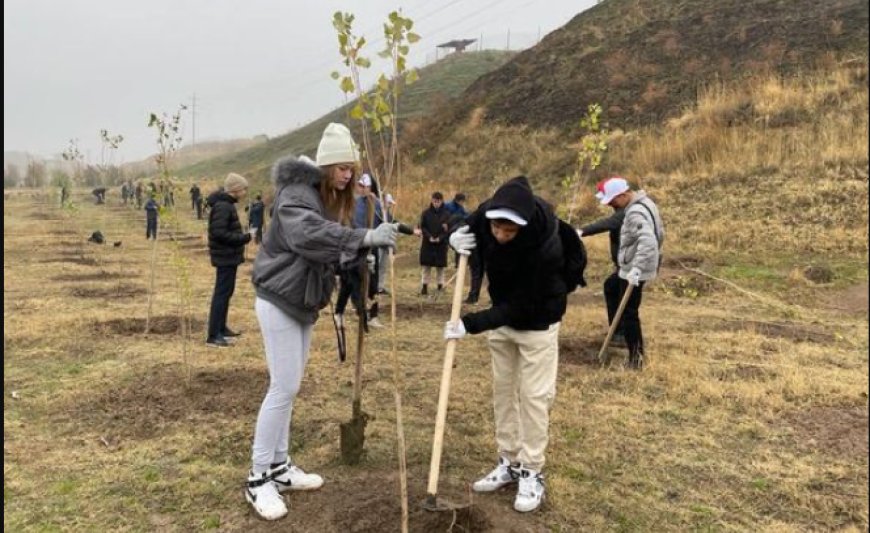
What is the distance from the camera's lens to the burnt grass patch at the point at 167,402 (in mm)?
4805

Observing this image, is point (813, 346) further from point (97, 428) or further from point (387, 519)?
point (97, 428)

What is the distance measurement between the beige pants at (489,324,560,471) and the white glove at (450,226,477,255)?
54 cm

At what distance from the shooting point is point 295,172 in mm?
3209

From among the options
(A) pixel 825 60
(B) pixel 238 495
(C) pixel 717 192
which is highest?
(A) pixel 825 60

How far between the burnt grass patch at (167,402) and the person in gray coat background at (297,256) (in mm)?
1722

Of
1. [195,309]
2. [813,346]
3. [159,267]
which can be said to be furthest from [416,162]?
[813,346]

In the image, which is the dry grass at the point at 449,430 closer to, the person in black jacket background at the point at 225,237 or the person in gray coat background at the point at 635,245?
the person in gray coat background at the point at 635,245

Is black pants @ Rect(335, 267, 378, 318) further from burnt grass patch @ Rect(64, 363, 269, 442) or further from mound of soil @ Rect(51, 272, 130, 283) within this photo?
mound of soil @ Rect(51, 272, 130, 283)

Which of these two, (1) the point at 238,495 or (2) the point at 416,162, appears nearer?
(1) the point at 238,495

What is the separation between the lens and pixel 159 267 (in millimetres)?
14414

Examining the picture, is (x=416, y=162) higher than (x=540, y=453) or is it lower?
higher

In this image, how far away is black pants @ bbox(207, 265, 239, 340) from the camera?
689 centimetres

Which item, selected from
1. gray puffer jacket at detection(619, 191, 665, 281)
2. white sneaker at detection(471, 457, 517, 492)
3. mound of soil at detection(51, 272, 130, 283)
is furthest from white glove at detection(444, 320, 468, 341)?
mound of soil at detection(51, 272, 130, 283)

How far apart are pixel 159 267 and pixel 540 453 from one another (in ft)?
42.1
